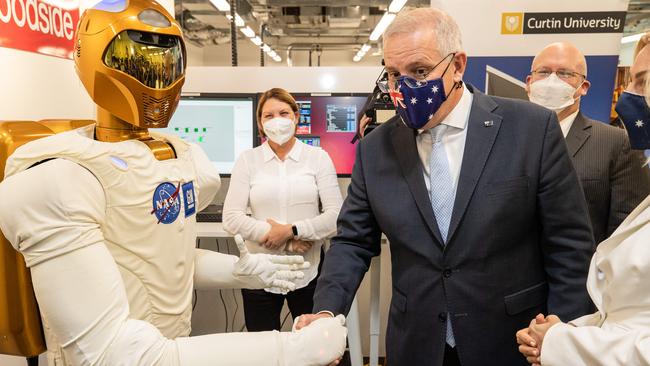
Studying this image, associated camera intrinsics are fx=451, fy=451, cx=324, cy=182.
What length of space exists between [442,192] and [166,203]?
0.86 metres

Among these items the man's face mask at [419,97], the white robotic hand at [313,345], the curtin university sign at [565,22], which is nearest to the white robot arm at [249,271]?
the white robotic hand at [313,345]

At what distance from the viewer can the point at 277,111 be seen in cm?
268

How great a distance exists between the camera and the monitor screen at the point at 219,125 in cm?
337

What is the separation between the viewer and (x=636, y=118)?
1.39 m

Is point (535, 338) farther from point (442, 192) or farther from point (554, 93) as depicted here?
point (554, 93)

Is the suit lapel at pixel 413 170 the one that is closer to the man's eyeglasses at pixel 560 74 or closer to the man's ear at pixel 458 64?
the man's ear at pixel 458 64

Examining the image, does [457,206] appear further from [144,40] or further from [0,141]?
[0,141]

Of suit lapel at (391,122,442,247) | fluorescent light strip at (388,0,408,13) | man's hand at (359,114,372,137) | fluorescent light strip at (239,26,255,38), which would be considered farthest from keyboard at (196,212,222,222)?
fluorescent light strip at (239,26,255,38)

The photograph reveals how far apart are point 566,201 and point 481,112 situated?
15.3 inches

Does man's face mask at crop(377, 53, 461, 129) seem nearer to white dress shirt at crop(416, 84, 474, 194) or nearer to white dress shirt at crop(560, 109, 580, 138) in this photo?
white dress shirt at crop(416, 84, 474, 194)

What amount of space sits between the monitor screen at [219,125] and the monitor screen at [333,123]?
1.34 ft

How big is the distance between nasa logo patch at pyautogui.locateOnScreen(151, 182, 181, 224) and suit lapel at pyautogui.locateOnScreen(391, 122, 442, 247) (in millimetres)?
744

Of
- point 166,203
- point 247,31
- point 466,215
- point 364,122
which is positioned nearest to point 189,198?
point 166,203

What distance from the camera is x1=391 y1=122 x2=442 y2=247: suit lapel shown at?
146 cm
